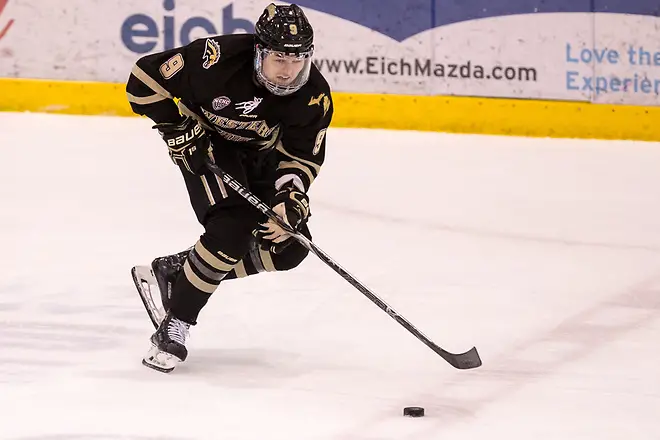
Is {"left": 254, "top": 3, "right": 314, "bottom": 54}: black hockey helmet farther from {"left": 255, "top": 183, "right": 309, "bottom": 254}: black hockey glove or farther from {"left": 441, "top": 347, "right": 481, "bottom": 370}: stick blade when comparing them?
{"left": 441, "top": 347, "right": 481, "bottom": 370}: stick blade

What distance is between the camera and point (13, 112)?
6.78 meters

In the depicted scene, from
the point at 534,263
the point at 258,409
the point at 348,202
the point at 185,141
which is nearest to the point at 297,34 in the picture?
the point at 185,141

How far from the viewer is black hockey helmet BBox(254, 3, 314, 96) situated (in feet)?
Answer: 9.55

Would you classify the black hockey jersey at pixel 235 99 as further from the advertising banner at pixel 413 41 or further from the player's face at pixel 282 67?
the advertising banner at pixel 413 41

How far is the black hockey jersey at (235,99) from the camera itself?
308 cm

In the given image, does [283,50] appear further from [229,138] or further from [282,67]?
[229,138]

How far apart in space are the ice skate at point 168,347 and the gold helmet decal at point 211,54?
0.64 metres

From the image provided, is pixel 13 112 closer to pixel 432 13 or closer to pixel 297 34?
pixel 432 13

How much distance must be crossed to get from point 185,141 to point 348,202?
2.20m

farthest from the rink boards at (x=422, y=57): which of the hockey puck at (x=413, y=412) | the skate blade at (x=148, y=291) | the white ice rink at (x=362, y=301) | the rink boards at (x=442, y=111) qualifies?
the hockey puck at (x=413, y=412)

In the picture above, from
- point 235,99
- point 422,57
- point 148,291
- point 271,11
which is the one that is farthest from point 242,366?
point 422,57

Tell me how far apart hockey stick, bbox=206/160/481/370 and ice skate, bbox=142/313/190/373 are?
36 centimetres

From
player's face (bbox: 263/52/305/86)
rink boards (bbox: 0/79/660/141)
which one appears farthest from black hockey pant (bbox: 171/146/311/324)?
→ rink boards (bbox: 0/79/660/141)

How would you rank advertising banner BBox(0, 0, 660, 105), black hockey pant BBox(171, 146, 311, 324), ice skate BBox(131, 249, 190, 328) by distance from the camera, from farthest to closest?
advertising banner BBox(0, 0, 660, 105), ice skate BBox(131, 249, 190, 328), black hockey pant BBox(171, 146, 311, 324)
